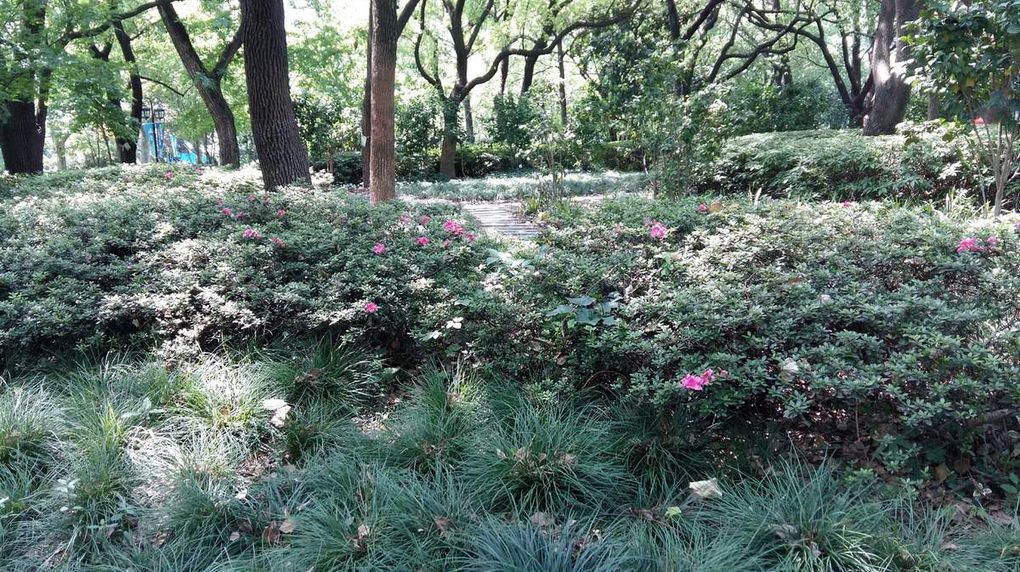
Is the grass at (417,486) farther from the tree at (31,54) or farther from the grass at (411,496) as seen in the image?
the tree at (31,54)

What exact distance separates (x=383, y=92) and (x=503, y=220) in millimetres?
2352

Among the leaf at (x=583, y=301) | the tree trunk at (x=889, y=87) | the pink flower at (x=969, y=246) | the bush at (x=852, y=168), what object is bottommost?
the leaf at (x=583, y=301)

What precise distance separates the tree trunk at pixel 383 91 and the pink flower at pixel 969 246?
16.5 feet

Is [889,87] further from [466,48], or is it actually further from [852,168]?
[466,48]

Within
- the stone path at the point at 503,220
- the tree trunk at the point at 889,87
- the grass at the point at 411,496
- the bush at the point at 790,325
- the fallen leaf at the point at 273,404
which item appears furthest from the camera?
the tree trunk at the point at 889,87

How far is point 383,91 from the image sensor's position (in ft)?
20.6

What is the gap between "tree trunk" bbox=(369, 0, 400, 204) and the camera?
617 centimetres

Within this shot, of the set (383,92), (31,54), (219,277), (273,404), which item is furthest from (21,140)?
(273,404)

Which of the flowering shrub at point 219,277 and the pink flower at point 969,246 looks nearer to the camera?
the pink flower at point 969,246

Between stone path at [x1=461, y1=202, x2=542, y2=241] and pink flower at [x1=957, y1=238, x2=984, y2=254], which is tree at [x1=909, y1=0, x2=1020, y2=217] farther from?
stone path at [x1=461, y1=202, x2=542, y2=241]

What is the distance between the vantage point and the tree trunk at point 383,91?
20.2 ft

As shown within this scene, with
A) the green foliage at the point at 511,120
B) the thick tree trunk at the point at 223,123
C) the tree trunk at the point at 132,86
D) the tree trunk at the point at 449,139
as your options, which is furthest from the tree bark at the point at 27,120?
the green foliage at the point at 511,120

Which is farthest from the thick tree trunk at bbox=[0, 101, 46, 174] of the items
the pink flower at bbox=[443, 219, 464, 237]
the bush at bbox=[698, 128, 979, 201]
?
the bush at bbox=[698, 128, 979, 201]

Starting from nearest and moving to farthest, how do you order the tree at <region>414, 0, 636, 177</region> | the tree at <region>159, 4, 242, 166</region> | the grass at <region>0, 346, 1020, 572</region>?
the grass at <region>0, 346, 1020, 572</region>
the tree at <region>159, 4, 242, 166</region>
the tree at <region>414, 0, 636, 177</region>
